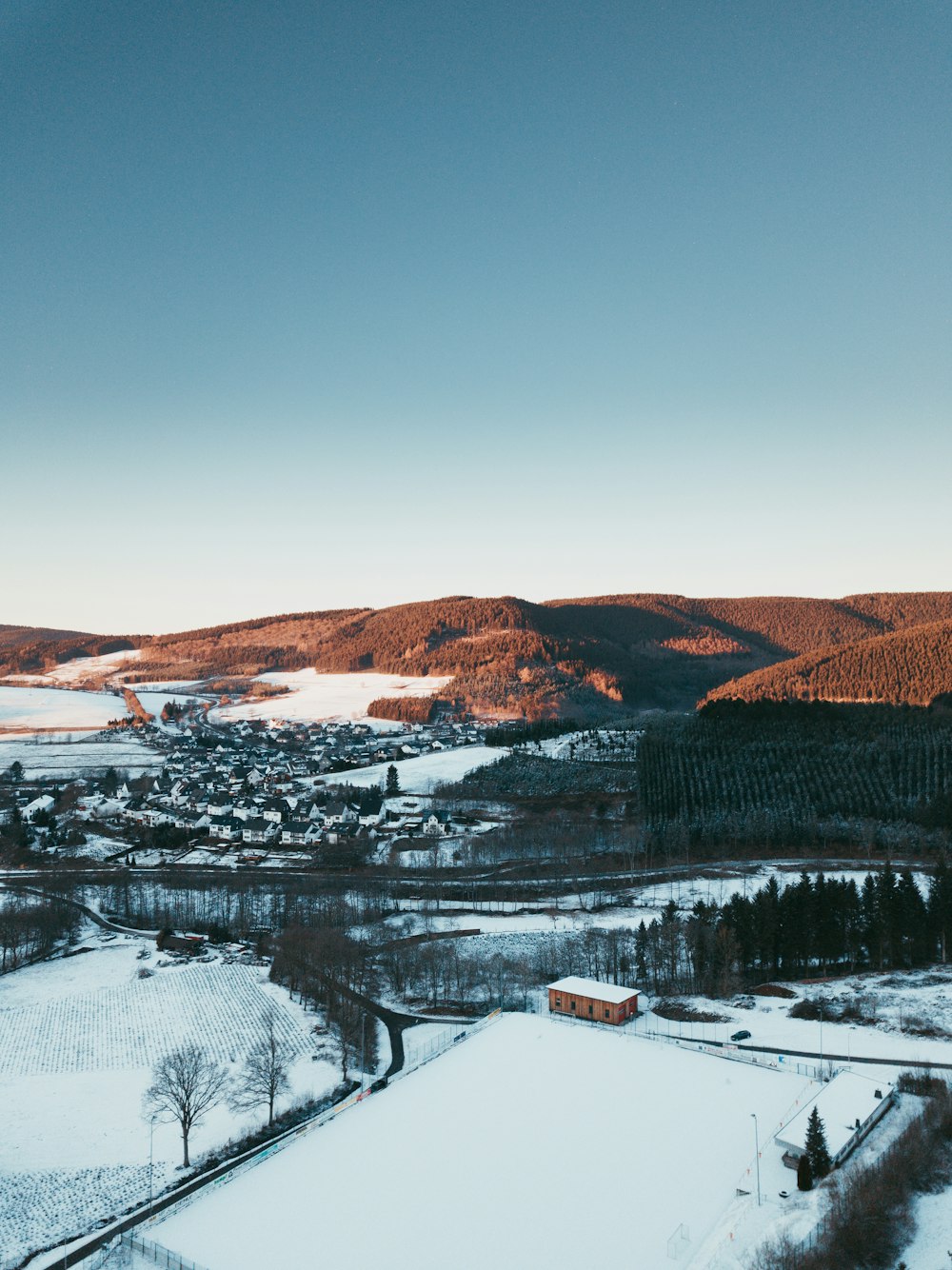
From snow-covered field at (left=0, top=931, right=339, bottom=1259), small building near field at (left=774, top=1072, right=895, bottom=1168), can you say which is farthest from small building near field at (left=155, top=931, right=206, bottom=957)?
small building near field at (left=774, top=1072, right=895, bottom=1168)

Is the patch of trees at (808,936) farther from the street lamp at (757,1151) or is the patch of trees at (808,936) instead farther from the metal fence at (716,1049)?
the street lamp at (757,1151)

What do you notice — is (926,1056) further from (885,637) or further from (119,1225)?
(885,637)

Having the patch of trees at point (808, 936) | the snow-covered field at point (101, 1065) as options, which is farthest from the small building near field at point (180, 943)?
the patch of trees at point (808, 936)

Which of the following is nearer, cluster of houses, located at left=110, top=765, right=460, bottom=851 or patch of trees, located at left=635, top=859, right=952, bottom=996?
patch of trees, located at left=635, top=859, right=952, bottom=996

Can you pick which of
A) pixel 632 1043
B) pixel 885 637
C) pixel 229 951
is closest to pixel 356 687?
pixel 885 637

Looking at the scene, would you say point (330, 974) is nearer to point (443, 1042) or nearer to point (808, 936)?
point (443, 1042)

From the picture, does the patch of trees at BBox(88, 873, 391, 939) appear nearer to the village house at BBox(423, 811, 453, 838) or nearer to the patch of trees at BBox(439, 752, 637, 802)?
the village house at BBox(423, 811, 453, 838)

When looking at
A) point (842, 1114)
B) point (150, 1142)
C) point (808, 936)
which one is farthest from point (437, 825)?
point (842, 1114)
